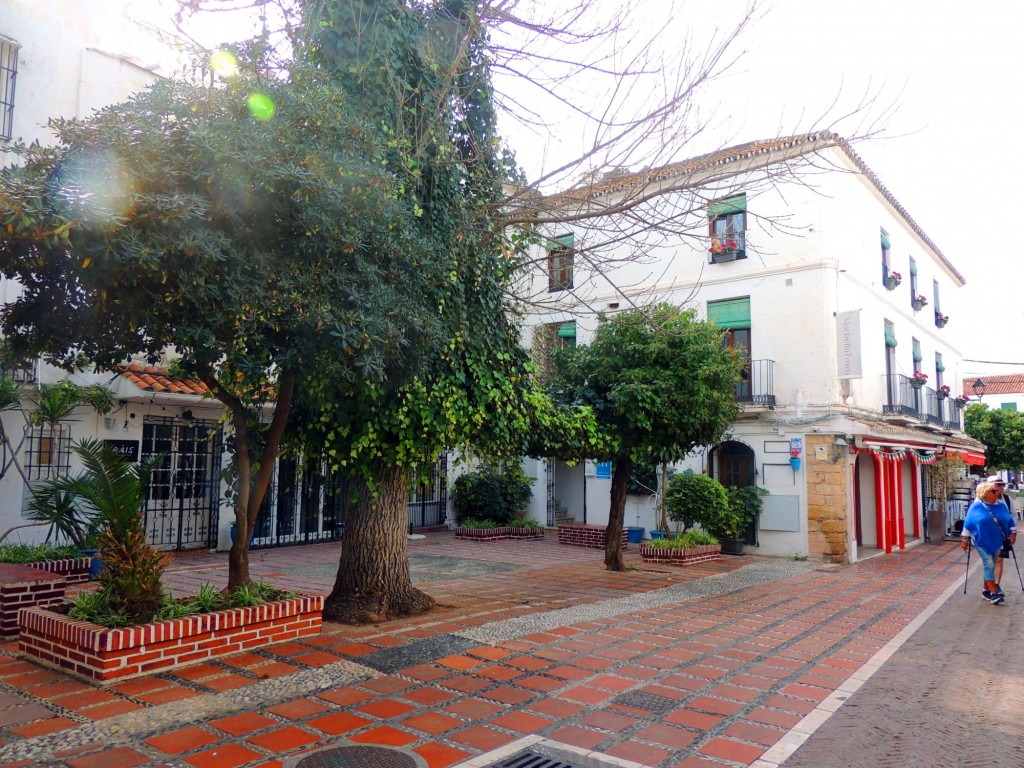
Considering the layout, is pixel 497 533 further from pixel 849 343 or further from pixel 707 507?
pixel 849 343

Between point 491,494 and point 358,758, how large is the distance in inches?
541

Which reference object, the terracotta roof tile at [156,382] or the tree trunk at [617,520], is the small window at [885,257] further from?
the terracotta roof tile at [156,382]

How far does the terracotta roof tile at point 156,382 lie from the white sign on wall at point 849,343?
1225cm

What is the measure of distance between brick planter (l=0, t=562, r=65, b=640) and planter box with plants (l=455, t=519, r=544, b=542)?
33.9 feet

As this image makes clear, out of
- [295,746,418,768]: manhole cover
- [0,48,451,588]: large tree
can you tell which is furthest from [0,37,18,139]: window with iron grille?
[295,746,418,768]: manhole cover

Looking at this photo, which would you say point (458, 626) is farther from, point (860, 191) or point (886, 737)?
point (860, 191)

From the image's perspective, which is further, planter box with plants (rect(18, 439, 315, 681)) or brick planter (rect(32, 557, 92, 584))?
brick planter (rect(32, 557, 92, 584))

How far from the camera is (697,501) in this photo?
13.7 meters

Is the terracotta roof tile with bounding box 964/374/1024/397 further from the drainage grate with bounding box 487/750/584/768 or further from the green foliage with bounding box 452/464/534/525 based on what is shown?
the drainage grate with bounding box 487/750/584/768

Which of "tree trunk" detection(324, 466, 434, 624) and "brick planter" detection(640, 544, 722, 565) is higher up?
"tree trunk" detection(324, 466, 434, 624)

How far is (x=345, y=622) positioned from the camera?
693cm

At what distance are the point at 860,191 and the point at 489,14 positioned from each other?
1268 centimetres

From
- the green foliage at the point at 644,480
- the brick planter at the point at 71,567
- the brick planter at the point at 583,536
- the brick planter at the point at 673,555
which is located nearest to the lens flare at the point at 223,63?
the brick planter at the point at 71,567

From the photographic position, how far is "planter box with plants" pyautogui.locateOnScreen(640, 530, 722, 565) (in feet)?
41.7
